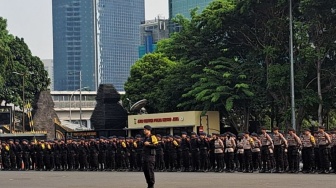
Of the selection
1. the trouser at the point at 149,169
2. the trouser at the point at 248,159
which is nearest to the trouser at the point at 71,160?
the trouser at the point at 248,159

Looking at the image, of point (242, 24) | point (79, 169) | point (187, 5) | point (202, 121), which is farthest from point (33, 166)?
point (187, 5)

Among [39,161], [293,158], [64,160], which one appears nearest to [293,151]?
[293,158]

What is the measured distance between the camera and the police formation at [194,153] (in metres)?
25.8

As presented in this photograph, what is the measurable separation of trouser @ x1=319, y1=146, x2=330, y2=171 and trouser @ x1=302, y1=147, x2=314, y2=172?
1.27ft

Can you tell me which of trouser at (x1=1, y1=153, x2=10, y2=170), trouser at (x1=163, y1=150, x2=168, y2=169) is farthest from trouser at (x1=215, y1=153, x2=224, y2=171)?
trouser at (x1=1, y1=153, x2=10, y2=170)

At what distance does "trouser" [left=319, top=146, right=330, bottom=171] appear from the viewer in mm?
25094

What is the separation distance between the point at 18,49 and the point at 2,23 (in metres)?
6.67

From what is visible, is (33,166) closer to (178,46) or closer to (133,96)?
(178,46)

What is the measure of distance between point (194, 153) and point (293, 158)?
5.17 metres

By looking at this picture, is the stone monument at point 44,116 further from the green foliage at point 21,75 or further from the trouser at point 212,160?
the trouser at point 212,160

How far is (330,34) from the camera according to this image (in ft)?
134

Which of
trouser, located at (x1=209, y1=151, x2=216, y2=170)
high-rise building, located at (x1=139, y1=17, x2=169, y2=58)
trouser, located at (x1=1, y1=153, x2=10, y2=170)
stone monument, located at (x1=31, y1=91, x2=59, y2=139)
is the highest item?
high-rise building, located at (x1=139, y1=17, x2=169, y2=58)

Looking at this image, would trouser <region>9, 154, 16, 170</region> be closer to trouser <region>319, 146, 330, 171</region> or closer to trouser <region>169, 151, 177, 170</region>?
trouser <region>169, 151, 177, 170</region>

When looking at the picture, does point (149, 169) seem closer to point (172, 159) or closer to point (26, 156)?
point (172, 159)
